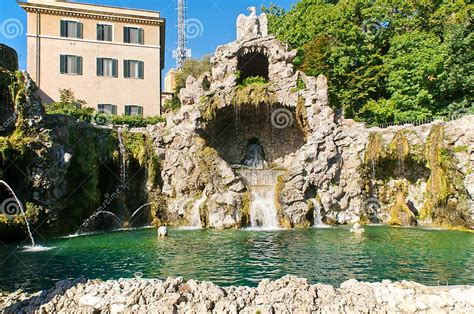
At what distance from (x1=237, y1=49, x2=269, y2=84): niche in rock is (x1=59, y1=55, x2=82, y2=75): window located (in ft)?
50.0

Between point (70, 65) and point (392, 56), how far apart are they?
28.7 m

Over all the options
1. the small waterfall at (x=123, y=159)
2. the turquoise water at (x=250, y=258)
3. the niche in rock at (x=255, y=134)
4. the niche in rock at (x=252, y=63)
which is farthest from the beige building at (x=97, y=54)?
the turquoise water at (x=250, y=258)

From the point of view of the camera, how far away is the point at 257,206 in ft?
79.2

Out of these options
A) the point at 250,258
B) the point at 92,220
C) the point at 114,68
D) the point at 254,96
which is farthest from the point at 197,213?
the point at 114,68

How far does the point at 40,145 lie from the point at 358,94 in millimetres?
24739

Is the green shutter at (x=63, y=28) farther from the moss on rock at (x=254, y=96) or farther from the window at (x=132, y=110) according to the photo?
the moss on rock at (x=254, y=96)

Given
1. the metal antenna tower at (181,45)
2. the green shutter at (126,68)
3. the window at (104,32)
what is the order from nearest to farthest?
the window at (104,32), the green shutter at (126,68), the metal antenna tower at (181,45)

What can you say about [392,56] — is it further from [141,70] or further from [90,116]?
[90,116]

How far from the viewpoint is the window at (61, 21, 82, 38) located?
3603 cm

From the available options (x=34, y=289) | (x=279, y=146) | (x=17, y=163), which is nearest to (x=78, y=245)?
(x=17, y=163)

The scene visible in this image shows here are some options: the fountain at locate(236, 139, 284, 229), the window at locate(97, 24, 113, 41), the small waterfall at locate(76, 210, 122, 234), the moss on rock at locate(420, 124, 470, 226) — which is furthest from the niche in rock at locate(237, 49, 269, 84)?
the small waterfall at locate(76, 210, 122, 234)

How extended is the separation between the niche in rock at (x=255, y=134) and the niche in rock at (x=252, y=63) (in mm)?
3854

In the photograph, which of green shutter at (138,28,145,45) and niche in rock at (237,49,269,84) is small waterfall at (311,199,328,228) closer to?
niche in rock at (237,49,269,84)

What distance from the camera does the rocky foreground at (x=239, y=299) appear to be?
7820mm
